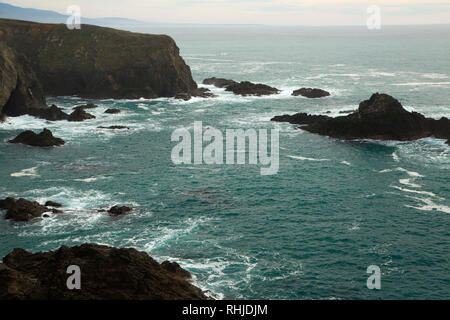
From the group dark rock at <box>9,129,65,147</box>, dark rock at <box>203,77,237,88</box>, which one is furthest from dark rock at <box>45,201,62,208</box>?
dark rock at <box>203,77,237,88</box>

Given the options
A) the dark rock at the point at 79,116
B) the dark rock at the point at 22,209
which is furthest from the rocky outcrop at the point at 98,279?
the dark rock at the point at 79,116

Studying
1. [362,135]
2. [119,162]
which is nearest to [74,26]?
[119,162]

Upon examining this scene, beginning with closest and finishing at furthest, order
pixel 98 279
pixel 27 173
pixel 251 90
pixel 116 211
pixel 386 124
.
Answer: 1. pixel 98 279
2. pixel 116 211
3. pixel 27 173
4. pixel 386 124
5. pixel 251 90

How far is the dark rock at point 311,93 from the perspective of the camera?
150 metres

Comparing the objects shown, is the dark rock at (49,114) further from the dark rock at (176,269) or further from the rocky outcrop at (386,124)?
the dark rock at (176,269)

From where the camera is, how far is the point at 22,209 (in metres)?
63.6

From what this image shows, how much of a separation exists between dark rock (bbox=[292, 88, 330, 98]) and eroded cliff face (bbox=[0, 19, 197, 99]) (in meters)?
33.1

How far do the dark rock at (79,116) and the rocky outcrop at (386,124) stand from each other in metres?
58.5

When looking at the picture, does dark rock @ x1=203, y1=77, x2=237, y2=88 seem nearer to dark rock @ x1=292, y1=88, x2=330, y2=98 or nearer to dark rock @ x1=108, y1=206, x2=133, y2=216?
dark rock @ x1=292, y1=88, x2=330, y2=98

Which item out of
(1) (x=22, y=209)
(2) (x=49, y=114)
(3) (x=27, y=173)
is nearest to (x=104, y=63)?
(2) (x=49, y=114)

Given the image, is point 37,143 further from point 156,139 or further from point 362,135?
point 362,135

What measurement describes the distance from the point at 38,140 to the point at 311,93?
83.6 m

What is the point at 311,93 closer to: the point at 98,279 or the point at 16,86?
the point at 16,86
